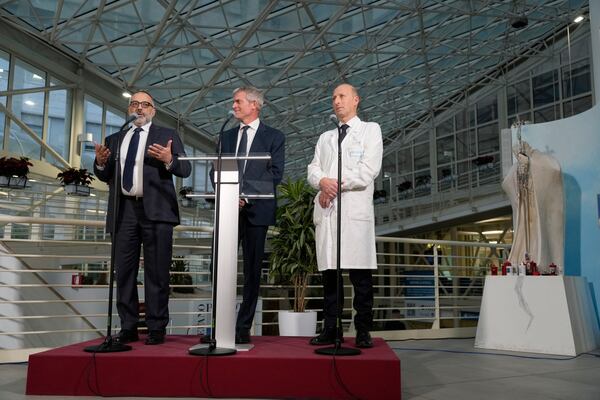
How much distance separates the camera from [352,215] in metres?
2.80

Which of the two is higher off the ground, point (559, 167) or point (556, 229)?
point (559, 167)

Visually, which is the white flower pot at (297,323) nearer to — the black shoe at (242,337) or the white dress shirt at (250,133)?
the black shoe at (242,337)

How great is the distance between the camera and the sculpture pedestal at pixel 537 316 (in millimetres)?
4000

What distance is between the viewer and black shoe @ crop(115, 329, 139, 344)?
2816mm

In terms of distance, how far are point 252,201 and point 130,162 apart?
2.31ft

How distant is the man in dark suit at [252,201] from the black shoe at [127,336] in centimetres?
56

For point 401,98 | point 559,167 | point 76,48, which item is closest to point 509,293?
point 559,167

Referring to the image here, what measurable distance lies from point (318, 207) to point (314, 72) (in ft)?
48.9

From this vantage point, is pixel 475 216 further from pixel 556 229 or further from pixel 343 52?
pixel 556 229

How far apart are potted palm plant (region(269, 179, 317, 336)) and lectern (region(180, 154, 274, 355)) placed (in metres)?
1.76

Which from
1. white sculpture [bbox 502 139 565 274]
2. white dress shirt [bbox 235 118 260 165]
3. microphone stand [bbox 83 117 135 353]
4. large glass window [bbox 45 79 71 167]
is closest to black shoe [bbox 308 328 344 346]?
microphone stand [bbox 83 117 135 353]

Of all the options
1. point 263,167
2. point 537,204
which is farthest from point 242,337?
point 537,204

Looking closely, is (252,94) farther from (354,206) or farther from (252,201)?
(354,206)

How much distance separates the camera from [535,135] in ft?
17.3
